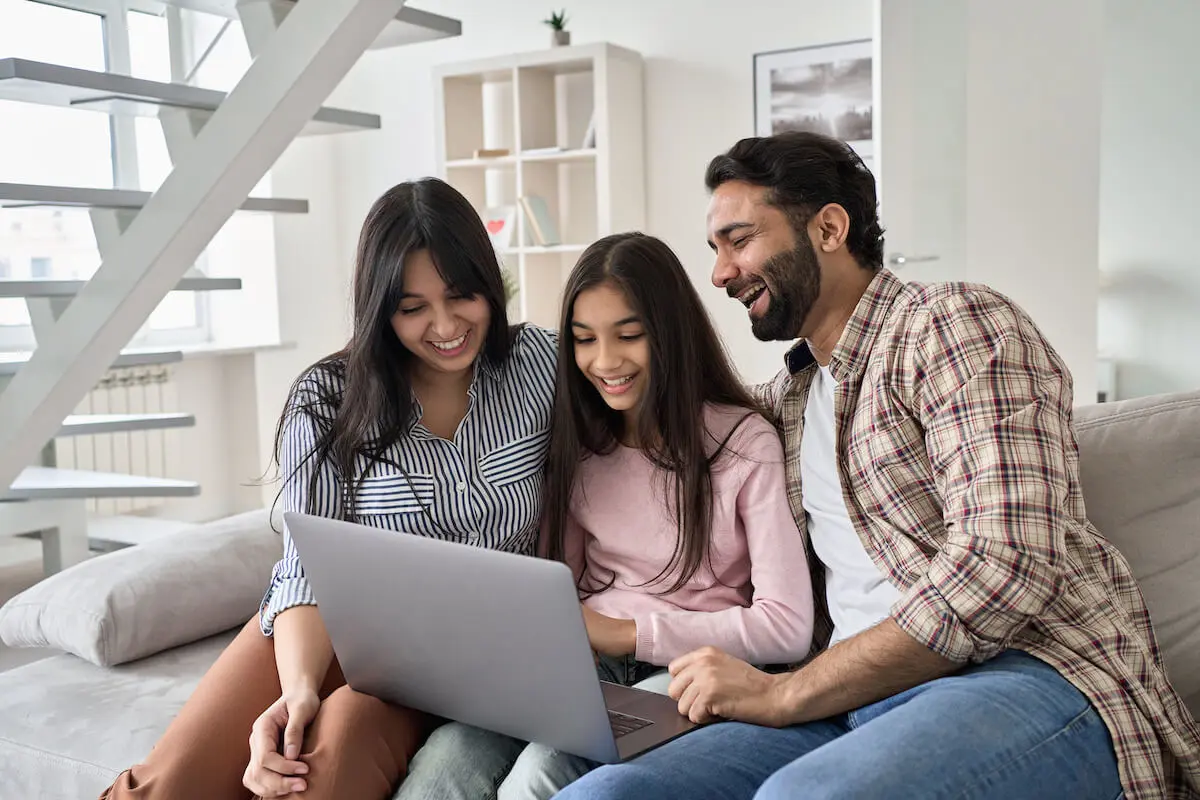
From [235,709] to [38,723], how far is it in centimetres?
48

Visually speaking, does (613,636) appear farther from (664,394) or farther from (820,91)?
(820,91)

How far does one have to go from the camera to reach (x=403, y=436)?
63.9 inches

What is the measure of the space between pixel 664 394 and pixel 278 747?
66 cm

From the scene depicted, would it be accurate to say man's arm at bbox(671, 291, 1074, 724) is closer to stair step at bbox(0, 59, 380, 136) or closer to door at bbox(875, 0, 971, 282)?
stair step at bbox(0, 59, 380, 136)

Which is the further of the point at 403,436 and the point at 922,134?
the point at 922,134

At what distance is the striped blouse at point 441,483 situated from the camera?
1.58 meters

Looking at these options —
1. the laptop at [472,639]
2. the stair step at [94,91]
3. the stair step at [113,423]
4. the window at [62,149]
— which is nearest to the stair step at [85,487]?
the stair step at [113,423]

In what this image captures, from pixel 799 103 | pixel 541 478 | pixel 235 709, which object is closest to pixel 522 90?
pixel 799 103

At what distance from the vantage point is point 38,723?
68.0 inches

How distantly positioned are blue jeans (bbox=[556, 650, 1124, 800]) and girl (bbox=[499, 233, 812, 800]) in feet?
0.64

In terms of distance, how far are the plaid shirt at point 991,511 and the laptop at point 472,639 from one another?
340mm

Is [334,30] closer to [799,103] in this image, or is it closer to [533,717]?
[533,717]

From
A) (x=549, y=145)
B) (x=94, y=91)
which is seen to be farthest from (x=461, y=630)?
(x=549, y=145)

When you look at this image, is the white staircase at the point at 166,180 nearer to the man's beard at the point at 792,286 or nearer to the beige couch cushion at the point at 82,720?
the beige couch cushion at the point at 82,720
